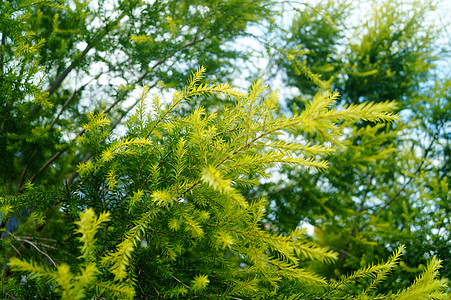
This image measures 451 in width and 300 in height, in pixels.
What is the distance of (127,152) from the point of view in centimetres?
147

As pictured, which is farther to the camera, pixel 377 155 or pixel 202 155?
pixel 377 155

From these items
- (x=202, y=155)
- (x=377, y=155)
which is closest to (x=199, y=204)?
(x=202, y=155)

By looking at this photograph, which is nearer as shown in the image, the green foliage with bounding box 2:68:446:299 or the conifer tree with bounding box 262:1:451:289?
the green foliage with bounding box 2:68:446:299

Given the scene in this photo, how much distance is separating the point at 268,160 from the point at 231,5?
8.27 ft

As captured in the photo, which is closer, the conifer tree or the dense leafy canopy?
the dense leafy canopy

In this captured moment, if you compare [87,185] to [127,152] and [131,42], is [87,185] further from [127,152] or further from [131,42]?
[131,42]

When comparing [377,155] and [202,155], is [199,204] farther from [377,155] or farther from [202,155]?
[377,155]

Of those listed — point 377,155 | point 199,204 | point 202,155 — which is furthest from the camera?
point 377,155

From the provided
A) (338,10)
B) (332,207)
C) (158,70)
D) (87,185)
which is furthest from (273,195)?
(338,10)

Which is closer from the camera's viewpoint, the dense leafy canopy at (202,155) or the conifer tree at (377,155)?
the dense leafy canopy at (202,155)

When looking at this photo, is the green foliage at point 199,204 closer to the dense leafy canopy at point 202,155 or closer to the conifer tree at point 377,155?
the dense leafy canopy at point 202,155

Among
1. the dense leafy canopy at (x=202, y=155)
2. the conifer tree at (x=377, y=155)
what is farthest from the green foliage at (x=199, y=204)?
the conifer tree at (x=377, y=155)

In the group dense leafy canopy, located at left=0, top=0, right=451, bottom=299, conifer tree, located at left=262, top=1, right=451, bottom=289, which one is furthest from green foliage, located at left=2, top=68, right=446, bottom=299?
conifer tree, located at left=262, top=1, right=451, bottom=289

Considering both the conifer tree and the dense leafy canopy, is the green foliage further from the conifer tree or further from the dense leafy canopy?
the conifer tree
